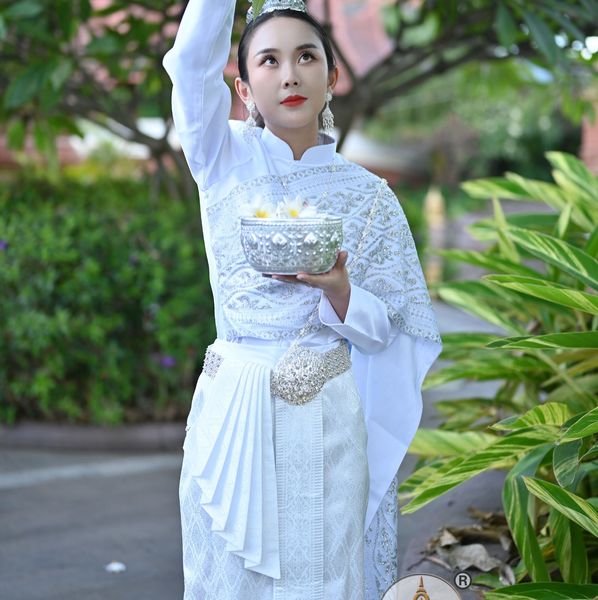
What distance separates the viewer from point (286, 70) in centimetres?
219

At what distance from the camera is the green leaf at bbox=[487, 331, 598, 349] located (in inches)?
104

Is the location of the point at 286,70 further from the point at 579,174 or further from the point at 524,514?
the point at 579,174

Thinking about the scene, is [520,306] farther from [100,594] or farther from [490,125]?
[490,125]

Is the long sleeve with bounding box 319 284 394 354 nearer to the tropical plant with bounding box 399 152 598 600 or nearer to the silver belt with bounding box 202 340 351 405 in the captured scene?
the silver belt with bounding box 202 340 351 405

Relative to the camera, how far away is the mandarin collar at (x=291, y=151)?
7.47 feet

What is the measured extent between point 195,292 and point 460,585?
3114mm

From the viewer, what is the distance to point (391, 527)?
249 centimetres

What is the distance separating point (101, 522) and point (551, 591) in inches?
93.2

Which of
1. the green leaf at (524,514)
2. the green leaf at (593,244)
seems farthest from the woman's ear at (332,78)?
the green leaf at (593,244)

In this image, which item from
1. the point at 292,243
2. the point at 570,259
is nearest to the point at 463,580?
the point at 570,259

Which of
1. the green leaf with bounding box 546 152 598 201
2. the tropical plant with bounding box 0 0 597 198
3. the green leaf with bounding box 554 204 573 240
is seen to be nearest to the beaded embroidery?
the green leaf with bounding box 554 204 573 240

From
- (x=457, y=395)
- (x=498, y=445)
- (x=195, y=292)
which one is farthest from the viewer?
(x=457, y=395)

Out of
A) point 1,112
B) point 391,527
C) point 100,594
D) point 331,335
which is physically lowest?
point 100,594

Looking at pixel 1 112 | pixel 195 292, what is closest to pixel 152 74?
pixel 1 112
